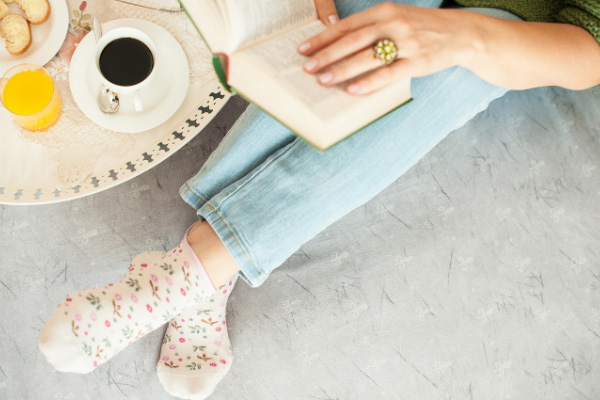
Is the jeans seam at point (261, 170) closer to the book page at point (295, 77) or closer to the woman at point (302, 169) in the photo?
the woman at point (302, 169)

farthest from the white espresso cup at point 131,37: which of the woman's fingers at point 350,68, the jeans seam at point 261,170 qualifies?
the woman's fingers at point 350,68

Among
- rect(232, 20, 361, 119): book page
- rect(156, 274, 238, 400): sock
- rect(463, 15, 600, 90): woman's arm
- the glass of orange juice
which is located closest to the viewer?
rect(232, 20, 361, 119): book page

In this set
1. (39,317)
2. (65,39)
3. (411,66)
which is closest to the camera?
(411,66)

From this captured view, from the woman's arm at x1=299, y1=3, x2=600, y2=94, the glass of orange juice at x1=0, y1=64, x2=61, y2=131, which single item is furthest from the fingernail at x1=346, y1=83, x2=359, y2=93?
the glass of orange juice at x1=0, y1=64, x2=61, y2=131

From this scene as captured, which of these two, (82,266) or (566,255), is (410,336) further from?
(82,266)

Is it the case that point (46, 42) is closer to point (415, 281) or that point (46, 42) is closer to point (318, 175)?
point (318, 175)

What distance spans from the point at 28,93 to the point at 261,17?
0.44 m

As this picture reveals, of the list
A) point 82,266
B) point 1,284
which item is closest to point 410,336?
point 82,266

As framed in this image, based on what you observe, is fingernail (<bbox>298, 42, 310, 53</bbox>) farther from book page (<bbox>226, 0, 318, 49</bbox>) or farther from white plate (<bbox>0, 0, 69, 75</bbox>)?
white plate (<bbox>0, 0, 69, 75</bbox>)

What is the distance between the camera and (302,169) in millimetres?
746

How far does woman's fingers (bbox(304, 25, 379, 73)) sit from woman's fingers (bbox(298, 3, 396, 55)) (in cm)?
2

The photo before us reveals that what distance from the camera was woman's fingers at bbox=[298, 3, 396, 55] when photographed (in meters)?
0.60

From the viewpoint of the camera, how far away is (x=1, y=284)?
3.17 ft

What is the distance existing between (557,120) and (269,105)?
666 mm
